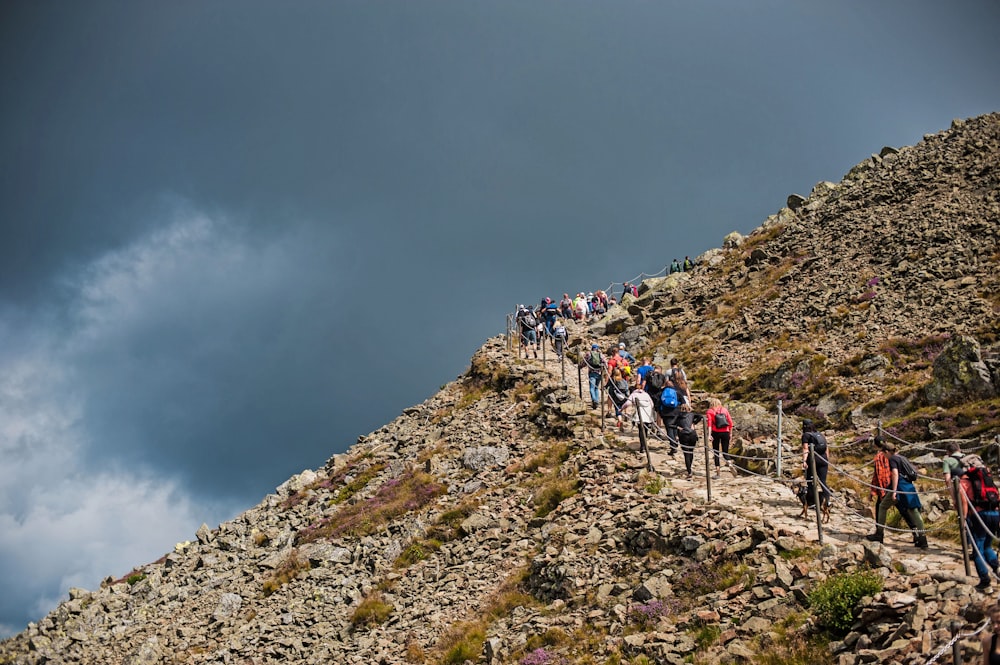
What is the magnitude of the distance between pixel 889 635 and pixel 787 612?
2.18m

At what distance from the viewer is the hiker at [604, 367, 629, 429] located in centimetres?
2528

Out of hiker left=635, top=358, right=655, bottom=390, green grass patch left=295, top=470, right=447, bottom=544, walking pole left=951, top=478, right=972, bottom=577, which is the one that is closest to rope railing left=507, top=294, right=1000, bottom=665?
walking pole left=951, top=478, right=972, bottom=577

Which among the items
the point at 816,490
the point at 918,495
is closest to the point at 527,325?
the point at 816,490

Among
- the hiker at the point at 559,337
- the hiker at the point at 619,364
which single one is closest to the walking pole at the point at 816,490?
the hiker at the point at 619,364

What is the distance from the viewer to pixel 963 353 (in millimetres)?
24672

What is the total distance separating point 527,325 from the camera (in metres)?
38.8

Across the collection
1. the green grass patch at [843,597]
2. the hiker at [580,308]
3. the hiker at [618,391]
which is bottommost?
the green grass patch at [843,597]

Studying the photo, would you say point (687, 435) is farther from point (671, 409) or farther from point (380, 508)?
point (380, 508)

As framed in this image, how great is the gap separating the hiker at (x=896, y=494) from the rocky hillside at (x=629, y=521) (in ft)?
2.05

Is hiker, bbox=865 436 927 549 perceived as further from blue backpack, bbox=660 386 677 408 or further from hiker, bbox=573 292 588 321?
hiker, bbox=573 292 588 321

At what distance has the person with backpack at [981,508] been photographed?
453 inches

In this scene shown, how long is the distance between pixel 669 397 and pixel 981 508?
33.1ft

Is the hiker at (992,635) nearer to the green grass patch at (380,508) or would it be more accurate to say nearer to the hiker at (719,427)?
the hiker at (719,427)

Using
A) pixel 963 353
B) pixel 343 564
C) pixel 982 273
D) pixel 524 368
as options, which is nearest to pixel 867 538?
pixel 963 353
